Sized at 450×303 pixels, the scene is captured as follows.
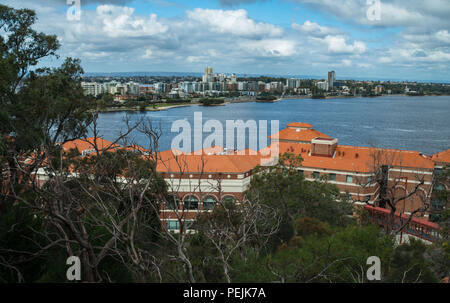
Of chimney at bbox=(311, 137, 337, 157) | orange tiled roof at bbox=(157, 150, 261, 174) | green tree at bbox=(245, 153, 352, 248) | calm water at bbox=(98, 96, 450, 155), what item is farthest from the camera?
calm water at bbox=(98, 96, 450, 155)

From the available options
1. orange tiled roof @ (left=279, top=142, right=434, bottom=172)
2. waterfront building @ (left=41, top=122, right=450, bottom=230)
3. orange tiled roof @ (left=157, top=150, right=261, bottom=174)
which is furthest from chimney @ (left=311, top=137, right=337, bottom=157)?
orange tiled roof @ (left=157, top=150, right=261, bottom=174)

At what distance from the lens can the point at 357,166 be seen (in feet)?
101

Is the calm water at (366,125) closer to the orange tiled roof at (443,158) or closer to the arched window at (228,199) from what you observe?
the orange tiled roof at (443,158)

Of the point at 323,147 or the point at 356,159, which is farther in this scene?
the point at 323,147

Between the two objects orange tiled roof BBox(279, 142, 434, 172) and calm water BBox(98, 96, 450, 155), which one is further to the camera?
calm water BBox(98, 96, 450, 155)

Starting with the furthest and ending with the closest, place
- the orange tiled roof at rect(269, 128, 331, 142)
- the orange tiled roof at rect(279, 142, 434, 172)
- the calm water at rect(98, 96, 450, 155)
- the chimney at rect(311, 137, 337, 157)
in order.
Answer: the calm water at rect(98, 96, 450, 155), the orange tiled roof at rect(269, 128, 331, 142), the chimney at rect(311, 137, 337, 157), the orange tiled roof at rect(279, 142, 434, 172)

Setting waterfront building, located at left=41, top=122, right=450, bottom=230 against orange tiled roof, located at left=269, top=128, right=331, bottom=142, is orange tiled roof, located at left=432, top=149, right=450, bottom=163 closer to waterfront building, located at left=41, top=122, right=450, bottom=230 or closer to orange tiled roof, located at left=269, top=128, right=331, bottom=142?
waterfront building, located at left=41, top=122, right=450, bottom=230

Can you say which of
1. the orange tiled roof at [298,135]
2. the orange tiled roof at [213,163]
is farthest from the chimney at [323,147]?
the orange tiled roof at [213,163]

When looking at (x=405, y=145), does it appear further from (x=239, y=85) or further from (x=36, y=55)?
(x=239, y=85)

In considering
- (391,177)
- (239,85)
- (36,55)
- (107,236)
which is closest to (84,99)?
(36,55)

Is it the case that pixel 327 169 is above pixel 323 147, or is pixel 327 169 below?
below

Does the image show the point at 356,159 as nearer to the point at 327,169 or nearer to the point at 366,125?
the point at 327,169

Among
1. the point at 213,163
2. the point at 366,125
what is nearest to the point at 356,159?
the point at 213,163
